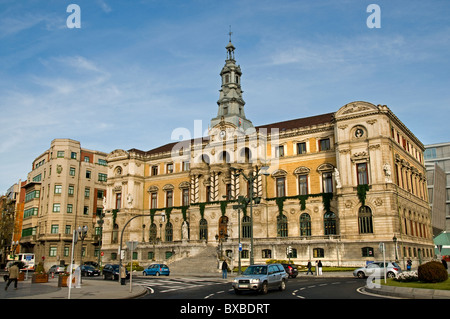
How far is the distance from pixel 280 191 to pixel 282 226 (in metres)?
4.95

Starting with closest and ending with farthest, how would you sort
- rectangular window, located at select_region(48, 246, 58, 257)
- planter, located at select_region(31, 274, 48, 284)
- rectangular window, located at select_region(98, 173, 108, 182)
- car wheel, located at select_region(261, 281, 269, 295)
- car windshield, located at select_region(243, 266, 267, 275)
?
car wheel, located at select_region(261, 281, 269, 295) < car windshield, located at select_region(243, 266, 267, 275) < planter, located at select_region(31, 274, 48, 284) < rectangular window, located at select_region(48, 246, 58, 257) < rectangular window, located at select_region(98, 173, 108, 182)

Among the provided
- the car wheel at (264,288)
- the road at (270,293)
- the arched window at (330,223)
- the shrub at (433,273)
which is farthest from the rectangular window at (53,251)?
the shrub at (433,273)

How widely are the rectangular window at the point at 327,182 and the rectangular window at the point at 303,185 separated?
2567mm

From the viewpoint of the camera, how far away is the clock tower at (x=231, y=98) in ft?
234

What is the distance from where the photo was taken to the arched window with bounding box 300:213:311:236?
2244 inches

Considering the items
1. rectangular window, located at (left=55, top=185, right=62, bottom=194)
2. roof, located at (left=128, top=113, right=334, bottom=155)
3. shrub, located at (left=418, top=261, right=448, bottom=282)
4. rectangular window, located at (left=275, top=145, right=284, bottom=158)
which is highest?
roof, located at (left=128, top=113, right=334, bottom=155)

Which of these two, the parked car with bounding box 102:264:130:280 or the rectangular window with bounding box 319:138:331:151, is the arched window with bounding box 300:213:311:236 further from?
the parked car with bounding box 102:264:130:280

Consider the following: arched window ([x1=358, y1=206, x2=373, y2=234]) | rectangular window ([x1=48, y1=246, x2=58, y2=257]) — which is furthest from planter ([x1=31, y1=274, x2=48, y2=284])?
rectangular window ([x1=48, y1=246, x2=58, y2=257])

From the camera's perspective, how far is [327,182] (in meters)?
57.3

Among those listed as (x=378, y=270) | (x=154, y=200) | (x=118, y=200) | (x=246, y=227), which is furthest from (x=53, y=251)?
(x=378, y=270)

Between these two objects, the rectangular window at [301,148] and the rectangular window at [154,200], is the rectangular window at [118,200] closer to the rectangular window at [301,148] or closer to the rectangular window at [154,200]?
the rectangular window at [154,200]

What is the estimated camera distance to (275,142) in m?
62.1

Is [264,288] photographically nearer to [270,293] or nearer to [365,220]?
[270,293]

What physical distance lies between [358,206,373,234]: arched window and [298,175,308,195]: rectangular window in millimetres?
9054
